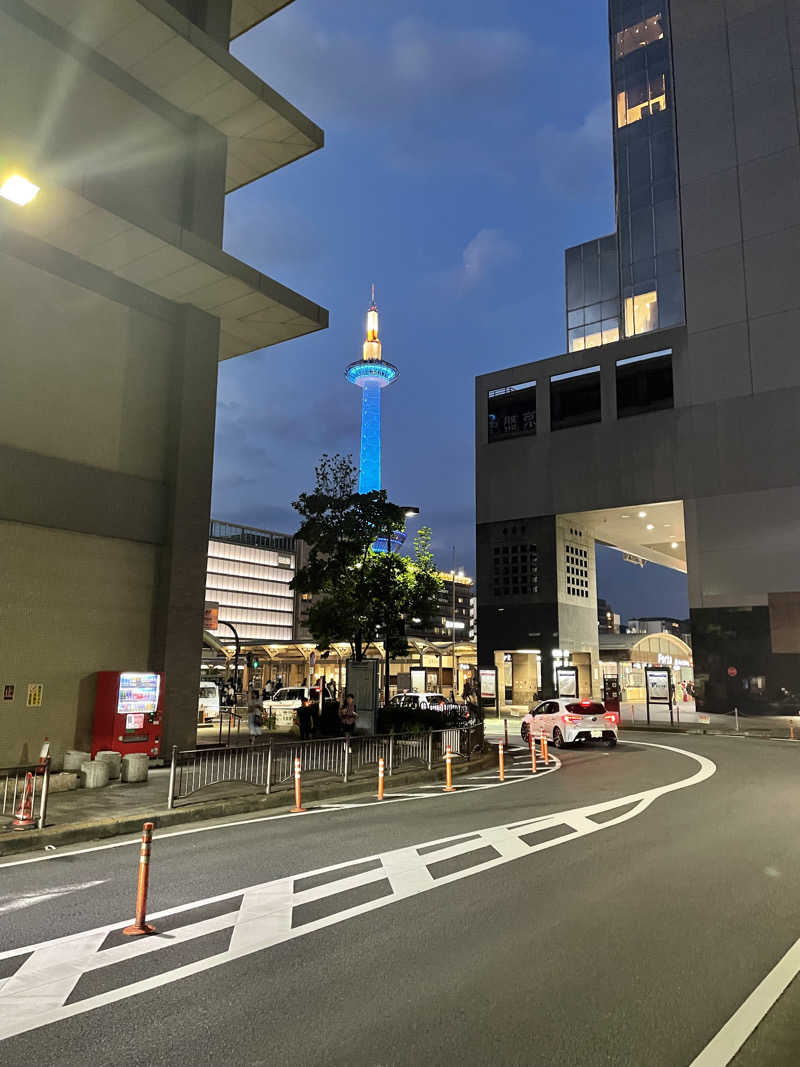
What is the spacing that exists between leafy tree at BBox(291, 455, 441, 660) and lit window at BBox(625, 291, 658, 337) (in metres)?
37.7

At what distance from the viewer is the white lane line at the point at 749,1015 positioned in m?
4.41

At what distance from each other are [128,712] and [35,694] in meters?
1.98

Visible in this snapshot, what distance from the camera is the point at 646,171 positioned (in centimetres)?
5941

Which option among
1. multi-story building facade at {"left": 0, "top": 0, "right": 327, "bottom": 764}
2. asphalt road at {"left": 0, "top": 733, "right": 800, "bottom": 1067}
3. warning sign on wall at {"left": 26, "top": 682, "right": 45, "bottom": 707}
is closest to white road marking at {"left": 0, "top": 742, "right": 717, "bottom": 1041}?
asphalt road at {"left": 0, "top": 733, "right": 800, "bottom": 1067}

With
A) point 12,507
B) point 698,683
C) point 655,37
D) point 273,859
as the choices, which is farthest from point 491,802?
point 655,37

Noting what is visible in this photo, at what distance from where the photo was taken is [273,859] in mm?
9320

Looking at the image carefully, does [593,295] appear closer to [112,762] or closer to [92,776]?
[112,762]

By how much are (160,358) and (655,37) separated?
58.2m

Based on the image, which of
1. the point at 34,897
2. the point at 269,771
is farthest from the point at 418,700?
the point at 34,897

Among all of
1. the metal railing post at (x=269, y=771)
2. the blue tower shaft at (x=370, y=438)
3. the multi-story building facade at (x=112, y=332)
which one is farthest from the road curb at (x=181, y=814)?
the blue tower shaft at (x=370, y=438)

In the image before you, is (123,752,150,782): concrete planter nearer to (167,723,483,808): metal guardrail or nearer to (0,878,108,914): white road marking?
(167,723,483,808): metal guardrail

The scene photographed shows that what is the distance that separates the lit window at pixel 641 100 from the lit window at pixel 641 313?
14599 mm

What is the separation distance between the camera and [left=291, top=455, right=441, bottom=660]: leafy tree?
87.9 feet

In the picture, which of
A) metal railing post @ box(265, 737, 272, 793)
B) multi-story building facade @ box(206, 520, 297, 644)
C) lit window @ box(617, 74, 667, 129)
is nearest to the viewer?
metal railing post @ box(265, 737, 272, 793)
